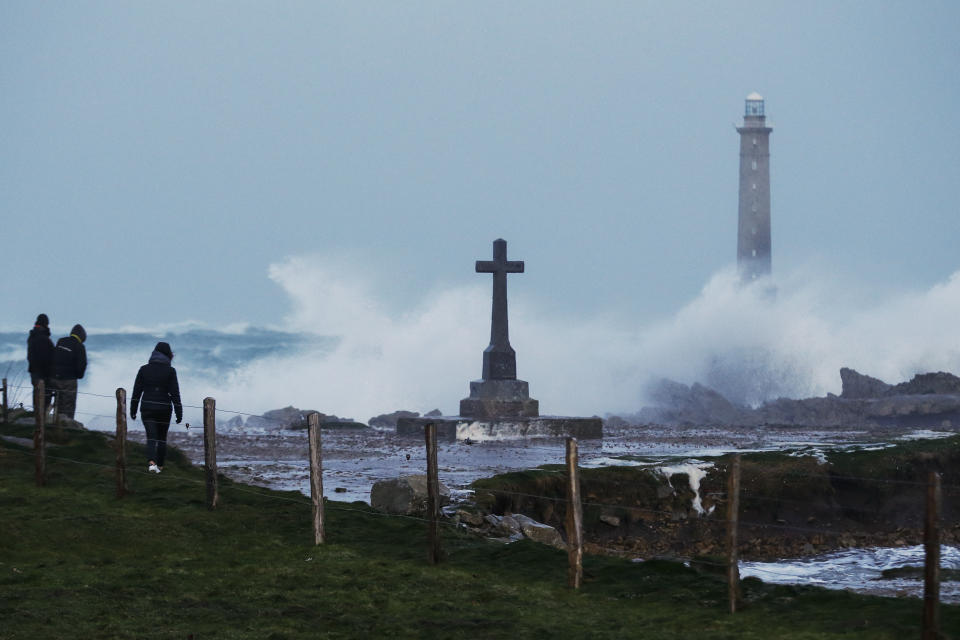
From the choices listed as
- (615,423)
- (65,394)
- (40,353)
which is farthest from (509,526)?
(615,423)

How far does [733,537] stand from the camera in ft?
35.0

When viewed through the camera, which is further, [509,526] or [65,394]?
[65,394]

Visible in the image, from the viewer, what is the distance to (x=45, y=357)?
72.3 ft

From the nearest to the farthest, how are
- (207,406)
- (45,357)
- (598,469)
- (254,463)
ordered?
(207,406) → (598,469) → (45,357) → (254,463)

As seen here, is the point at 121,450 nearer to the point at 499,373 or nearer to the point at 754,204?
the point at 499,373

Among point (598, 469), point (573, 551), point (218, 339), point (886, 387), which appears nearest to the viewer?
point (573, 551)

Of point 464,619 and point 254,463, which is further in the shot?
point 254,463

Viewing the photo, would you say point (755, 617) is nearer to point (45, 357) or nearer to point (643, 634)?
point (643, 634)

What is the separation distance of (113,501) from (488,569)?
5.52 meters

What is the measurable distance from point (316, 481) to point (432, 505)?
1.58m

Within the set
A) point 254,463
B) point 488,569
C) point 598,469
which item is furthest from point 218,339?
point 488,569

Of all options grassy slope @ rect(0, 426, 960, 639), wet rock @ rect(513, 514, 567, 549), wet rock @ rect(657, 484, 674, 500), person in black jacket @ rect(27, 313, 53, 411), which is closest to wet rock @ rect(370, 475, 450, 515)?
grassy slope @ rect(0, 426, 960, 639)

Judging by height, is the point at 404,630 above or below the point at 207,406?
below

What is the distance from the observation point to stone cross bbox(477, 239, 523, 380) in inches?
1400
